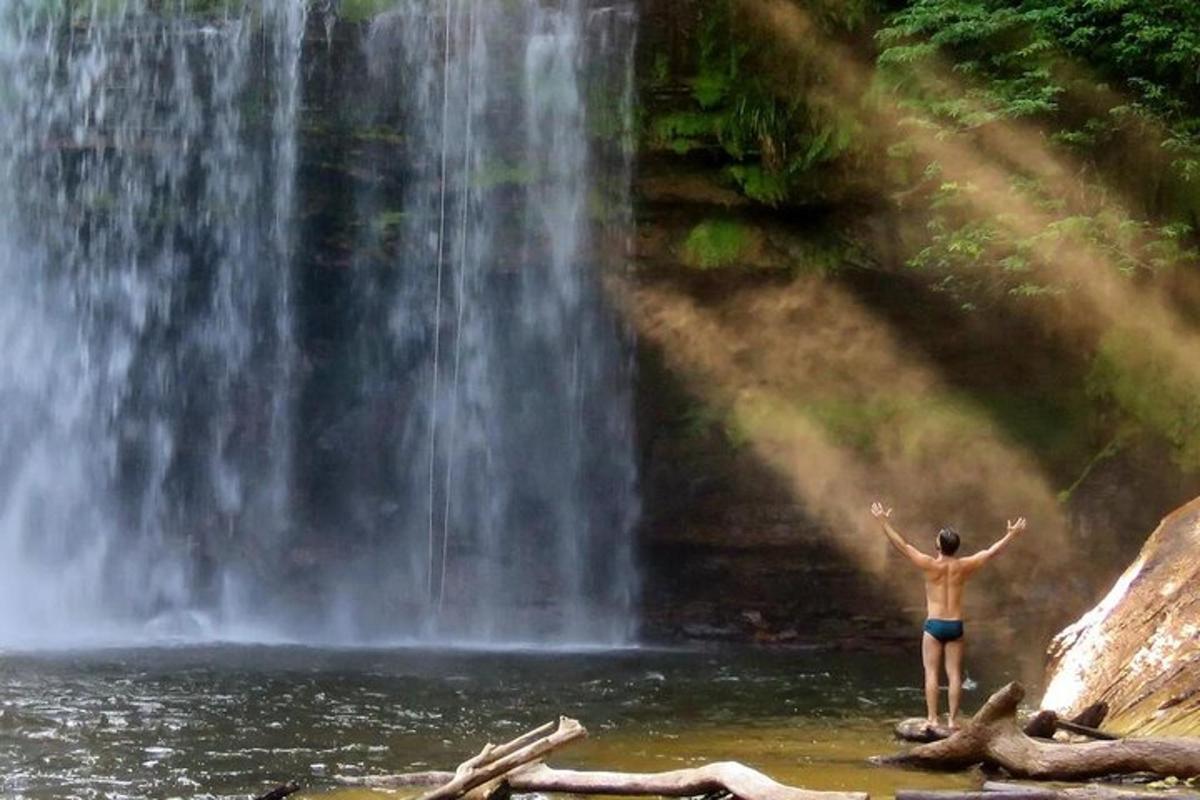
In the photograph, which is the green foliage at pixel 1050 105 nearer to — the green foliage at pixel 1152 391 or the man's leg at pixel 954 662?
the green foliage at pixel 1152 391

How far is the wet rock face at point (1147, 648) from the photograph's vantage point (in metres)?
8.69

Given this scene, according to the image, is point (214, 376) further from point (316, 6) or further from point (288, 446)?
point (316, 6)

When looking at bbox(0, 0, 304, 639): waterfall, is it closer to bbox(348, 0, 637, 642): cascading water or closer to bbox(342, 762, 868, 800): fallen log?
bbox(348, 0, 637, 642): cascading water

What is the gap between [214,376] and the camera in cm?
2008

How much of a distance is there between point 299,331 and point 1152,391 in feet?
35.5

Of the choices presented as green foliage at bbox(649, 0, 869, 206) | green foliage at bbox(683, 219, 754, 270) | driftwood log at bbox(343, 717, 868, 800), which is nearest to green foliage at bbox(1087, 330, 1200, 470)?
green foliage at bbox(649, 0, 869, 206)

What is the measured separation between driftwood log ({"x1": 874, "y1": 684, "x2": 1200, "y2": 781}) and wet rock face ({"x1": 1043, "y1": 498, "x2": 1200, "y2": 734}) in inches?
41.0

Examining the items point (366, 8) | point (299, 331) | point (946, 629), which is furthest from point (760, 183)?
point (946, 629)

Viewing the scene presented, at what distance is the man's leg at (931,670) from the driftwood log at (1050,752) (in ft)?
5.27

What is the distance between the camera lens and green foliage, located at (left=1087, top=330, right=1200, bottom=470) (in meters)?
16.9

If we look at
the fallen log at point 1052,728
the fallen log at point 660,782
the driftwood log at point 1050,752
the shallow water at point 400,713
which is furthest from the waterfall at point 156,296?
the driftwood log at point 1050,752

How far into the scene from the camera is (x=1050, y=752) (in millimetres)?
7227

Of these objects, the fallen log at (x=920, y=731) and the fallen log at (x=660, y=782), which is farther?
the fallen log at (x=920, y=731)

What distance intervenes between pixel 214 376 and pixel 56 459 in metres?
2.42
